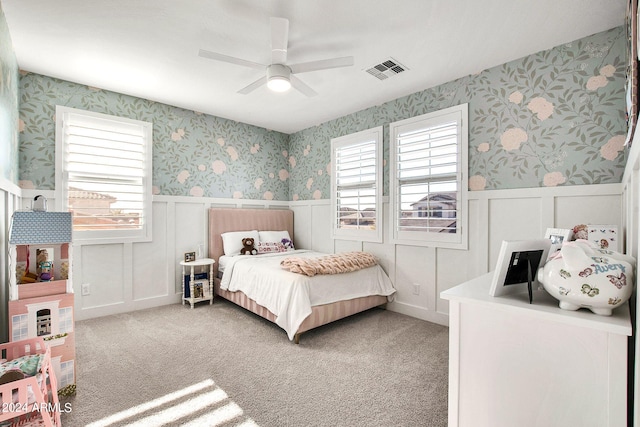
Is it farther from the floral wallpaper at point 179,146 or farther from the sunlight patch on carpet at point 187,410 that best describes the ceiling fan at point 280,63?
the sunlight patch on carpet at point 187,410

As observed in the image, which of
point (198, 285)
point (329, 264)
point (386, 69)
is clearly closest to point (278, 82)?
point (386, 69)

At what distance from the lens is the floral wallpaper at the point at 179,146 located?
2.95m

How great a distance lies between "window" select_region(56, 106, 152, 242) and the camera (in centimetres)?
312

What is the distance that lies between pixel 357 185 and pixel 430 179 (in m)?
1.04

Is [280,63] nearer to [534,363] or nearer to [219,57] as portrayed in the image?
[219,57]

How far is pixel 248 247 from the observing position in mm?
4051

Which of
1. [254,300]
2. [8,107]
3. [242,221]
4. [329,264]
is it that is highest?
[8,107]

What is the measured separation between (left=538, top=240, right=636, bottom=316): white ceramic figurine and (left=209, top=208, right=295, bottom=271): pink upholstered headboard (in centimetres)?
378

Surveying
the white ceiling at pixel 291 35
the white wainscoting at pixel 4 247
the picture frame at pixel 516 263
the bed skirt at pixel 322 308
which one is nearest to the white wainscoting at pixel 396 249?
the bed skirt at pixel 322 308

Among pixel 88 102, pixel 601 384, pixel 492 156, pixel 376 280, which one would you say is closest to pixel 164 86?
pixel 88 102

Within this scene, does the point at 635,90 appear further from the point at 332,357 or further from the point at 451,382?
the point at 332,357

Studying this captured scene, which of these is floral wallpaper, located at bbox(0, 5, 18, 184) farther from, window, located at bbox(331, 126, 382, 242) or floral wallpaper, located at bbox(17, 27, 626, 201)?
window, located at bbox(331, 126, 382, 242)

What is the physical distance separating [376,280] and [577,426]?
253cm

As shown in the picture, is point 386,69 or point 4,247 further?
point 386,69
